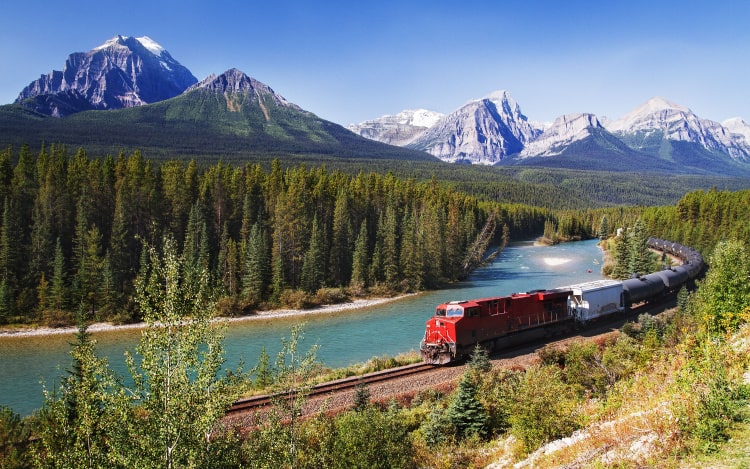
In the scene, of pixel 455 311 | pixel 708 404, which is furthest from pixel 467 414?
pixel 708 404

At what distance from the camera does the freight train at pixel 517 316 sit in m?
32.6

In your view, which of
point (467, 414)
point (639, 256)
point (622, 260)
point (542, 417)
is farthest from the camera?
point (622, 260)

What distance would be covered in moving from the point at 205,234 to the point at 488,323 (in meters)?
42.6

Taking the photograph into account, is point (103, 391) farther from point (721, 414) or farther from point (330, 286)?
point (330, 286)

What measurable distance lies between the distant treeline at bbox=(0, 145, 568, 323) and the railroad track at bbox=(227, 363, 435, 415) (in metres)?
32.4

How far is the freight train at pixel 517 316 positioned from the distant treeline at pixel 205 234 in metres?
33.5

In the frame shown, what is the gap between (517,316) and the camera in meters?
36.8

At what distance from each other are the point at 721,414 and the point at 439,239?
69.9 metres

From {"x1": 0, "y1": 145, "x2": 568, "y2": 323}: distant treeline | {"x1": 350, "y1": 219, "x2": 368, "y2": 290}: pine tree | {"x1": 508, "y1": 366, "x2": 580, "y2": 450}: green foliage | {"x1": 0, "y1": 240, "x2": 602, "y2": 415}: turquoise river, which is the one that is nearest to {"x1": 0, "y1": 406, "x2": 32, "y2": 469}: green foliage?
{"x1": 0, "y1": 240, "x2": 602, "y2": 415}: turquoise river

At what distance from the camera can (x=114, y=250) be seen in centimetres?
5938

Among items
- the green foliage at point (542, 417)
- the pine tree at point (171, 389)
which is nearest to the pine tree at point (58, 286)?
the pine tree at point (171, 389)

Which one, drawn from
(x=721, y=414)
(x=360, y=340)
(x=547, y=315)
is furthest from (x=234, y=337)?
(x=721, y=414)

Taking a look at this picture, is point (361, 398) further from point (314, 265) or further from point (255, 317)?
point (314, 265)

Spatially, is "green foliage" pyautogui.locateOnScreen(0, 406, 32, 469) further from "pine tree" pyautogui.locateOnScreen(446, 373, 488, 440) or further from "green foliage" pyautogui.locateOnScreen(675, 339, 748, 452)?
"green foliage" pyautogui.locateOnScreen(675, 339, 748, 452)
